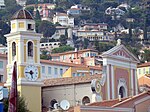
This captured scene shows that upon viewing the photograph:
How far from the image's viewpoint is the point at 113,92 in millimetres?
60031

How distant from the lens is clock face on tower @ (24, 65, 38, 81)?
57.0 m

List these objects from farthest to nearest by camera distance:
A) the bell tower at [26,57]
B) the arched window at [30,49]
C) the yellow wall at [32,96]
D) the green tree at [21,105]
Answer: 1. the arched window at [30,49]
2. the bell tower at [26,57]
3. the yellow wall at [32,96]
4. the green tree at [21,105]

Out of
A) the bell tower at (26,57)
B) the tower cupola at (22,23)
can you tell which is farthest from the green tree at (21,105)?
the tower cupola at (22,23)

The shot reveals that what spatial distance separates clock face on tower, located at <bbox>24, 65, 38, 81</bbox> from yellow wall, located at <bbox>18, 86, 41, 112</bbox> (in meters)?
0.80

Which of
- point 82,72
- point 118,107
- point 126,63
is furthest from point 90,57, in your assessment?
point 118,107

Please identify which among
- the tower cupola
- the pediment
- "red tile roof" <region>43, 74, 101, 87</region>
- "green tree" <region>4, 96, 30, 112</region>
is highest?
the tower cupola

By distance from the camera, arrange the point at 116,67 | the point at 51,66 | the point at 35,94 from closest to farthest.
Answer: the point at 35,94 → the point at 116,67 → the point at 51,66

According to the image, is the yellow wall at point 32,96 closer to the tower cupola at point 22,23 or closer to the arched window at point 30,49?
the arched window at point 30,49

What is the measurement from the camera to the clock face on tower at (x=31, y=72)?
57.0 meters

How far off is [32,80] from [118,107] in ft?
31.1

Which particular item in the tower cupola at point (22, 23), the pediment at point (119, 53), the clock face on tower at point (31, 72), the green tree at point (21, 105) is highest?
the tower cupola at point (22, 23)

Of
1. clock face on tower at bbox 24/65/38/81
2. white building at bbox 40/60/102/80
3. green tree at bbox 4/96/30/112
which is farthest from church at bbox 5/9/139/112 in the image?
white building at bbox 40/60/102/80

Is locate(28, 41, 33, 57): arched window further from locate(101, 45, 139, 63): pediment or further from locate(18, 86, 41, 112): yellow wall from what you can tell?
locate(101, 45, 139, 63): pediment

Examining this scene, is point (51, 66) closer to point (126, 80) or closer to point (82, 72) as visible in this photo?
point (82, 72)
